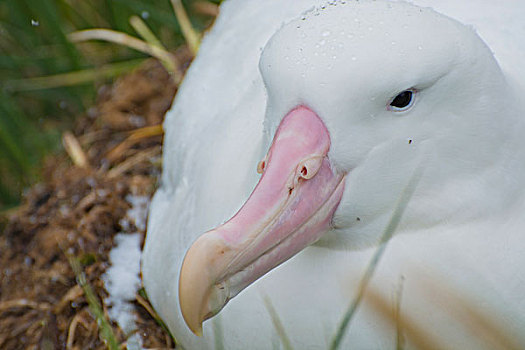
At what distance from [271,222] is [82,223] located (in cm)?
168

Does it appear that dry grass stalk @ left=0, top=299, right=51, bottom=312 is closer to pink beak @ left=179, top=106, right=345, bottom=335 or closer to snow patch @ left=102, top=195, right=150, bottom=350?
snow patch @ left=102, top=195, right=150, bottom=350

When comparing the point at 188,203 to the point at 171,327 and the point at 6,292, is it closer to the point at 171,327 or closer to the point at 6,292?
the point at 171,327

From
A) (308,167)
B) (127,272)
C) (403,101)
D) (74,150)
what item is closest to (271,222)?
(308,167)

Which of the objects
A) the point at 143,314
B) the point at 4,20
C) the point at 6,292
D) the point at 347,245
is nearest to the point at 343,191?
the point at 347,245

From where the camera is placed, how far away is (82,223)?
3293 millimetres

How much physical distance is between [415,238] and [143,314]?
1255mm

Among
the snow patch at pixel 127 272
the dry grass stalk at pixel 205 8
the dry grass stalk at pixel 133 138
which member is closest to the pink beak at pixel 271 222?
the snow patch at pixel 127 272

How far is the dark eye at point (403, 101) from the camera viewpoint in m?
1.85

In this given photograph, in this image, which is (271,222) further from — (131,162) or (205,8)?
(205,8)

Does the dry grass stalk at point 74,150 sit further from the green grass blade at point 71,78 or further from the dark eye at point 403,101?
the dark eye at point 403,101

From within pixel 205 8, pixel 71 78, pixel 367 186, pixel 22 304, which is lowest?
pixel 22 304

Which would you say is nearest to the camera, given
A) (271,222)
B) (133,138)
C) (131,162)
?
(271,222)

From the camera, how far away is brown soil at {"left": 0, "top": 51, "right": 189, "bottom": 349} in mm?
2971

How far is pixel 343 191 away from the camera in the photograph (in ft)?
6.23
